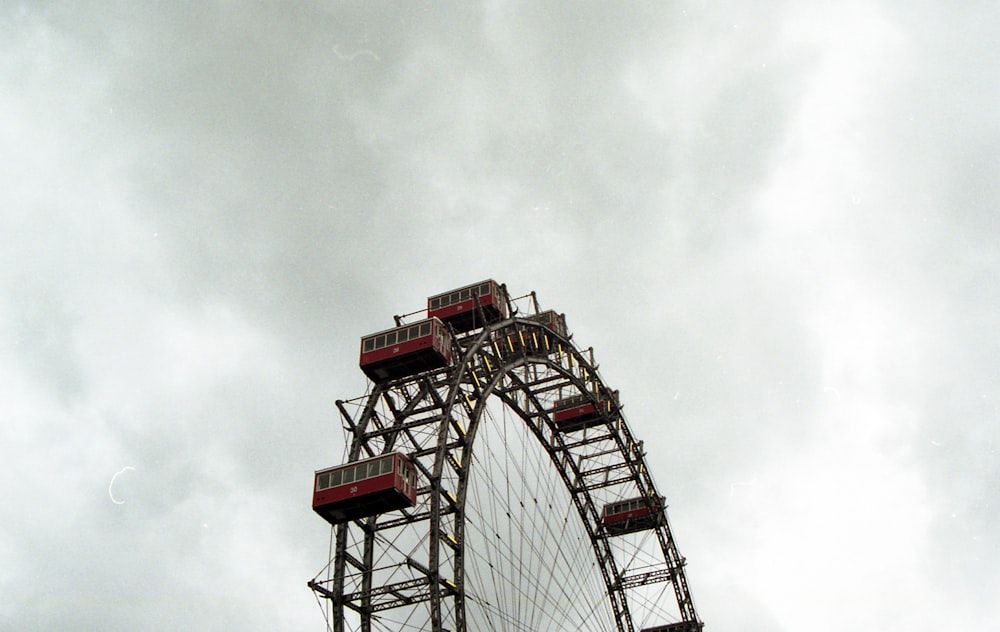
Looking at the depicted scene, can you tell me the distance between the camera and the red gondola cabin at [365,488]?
35.0m

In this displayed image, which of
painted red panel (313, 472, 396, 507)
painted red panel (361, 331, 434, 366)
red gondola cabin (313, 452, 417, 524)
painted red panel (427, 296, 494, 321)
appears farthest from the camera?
painted red panel (427, 296, 494, 321)

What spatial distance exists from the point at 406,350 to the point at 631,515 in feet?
97.8

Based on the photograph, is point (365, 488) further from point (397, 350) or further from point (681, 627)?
point (681, 627)

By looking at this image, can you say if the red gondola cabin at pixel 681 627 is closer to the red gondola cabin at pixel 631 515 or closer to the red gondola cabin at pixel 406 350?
the red gondola cabin at pixel 631 515

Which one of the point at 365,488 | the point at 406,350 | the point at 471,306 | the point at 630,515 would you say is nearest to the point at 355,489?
the point at 365,488

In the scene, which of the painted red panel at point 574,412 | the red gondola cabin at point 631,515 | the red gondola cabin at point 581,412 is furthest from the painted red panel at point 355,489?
the red gondola cabin at point 631,515

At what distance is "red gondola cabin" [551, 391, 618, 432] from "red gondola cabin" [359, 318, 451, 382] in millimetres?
18125

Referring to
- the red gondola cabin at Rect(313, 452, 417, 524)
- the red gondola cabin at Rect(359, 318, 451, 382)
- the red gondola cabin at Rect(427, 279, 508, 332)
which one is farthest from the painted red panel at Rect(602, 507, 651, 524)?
the red gondola cabin at Rect(313, 452, 417, 524)

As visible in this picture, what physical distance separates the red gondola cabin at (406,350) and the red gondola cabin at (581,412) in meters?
18.1

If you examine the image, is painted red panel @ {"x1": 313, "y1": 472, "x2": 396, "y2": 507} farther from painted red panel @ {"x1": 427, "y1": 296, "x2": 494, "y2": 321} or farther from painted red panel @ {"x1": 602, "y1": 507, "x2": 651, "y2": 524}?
painted red panel @ {"x1": 602, "y1": 507, "x2": 651, "y2": 524}

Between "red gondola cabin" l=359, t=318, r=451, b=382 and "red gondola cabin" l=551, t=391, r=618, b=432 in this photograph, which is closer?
"red gondola cabin" l=359, t=318, r=451, b=382

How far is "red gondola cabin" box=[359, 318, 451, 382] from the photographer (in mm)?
40375

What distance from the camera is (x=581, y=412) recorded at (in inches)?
2324

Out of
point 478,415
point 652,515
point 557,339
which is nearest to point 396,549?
point 478,415
